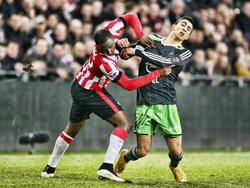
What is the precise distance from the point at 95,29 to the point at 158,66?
19.5 ft

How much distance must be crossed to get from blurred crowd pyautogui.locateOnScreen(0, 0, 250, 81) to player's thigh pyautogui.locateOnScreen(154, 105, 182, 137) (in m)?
4.84

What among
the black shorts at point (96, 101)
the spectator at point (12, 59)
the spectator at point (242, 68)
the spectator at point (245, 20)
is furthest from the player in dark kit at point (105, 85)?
the spectator at point (245, 20)

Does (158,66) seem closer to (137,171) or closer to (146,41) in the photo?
(146,41)

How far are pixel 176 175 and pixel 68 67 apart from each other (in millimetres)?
5184

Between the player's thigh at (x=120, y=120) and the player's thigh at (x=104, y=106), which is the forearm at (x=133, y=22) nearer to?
the player's thigh at (x=104, y=106)

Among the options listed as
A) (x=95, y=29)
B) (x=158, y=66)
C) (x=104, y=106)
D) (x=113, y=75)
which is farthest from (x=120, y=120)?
(x=95, y=29)

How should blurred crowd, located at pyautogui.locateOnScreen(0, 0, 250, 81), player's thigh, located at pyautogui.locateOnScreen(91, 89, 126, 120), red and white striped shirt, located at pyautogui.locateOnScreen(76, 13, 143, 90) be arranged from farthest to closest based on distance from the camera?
blurred crowd, located at pyautogui.locateOnScreen(0, 0, 250, 81)
player's thigh, located at pyautogui.locateOnScreen(91, 89, 126, 120)
red and white striped shirt, located at pyautogui.locateOnScreen(76, 13, 143, 90)

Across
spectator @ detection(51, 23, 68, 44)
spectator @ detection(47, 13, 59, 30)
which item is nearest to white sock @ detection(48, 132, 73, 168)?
spectator @ detection(51, 23, 68, 44)

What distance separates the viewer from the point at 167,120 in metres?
9.27

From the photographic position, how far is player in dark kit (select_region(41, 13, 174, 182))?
28.6ft

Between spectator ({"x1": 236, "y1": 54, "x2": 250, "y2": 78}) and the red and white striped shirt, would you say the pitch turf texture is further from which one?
spectator ({"x1": 236, "y1": 54, "x2": 250, "y2": 78})

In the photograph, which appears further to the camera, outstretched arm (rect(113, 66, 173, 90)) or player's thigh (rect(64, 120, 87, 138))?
player's thigh (rect(64, 120, 87, 138))

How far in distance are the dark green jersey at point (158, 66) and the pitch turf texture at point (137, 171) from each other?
1.11m

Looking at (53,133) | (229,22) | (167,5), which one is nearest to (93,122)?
(53,133)
